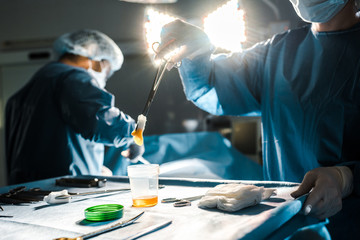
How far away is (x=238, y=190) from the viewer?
0.88m

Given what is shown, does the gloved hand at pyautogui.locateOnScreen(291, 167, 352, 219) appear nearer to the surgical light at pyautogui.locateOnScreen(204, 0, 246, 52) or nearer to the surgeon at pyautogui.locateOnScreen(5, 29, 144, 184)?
the surgeon at pyautogui.locateOnScreen(5, 29, 144, 184)

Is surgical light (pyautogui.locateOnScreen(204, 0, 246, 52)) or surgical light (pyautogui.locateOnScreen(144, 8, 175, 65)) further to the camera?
surgical light (pyautogui.locateOnScreen(144, 8, 175, 65))

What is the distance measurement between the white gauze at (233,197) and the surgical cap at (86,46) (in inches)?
74.2

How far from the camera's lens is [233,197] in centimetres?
86

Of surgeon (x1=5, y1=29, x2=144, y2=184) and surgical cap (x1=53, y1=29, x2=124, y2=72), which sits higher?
surgical cap (x1=53, y1=29, x2=124, y2=72)

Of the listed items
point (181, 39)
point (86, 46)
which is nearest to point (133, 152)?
point (86, 46)

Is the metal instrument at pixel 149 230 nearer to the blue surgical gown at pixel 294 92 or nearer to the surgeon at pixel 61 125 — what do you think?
the blue surgical gown at pixel 294 92

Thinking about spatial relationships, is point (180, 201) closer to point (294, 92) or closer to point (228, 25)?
point (294, 92)

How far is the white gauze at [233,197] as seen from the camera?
2.75ft

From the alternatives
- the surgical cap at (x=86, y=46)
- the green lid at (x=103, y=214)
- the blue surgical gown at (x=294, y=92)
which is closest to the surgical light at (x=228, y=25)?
the surgical cap at (x=86, y=46)

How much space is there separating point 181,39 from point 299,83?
0.57 metres

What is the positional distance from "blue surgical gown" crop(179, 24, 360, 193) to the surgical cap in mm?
1031

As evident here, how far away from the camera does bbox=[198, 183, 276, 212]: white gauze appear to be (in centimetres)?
84

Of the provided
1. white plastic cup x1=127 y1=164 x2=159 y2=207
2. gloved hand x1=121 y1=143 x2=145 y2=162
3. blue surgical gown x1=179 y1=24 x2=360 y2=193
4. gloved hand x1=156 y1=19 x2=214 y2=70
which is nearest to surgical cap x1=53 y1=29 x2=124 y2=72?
gloved hand x1=121 y1=143 x2=145 y2=162
